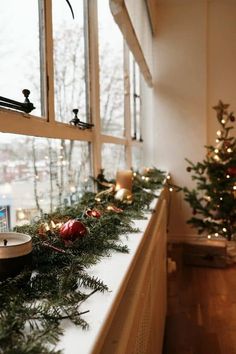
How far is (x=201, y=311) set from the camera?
A: 8.46 feet

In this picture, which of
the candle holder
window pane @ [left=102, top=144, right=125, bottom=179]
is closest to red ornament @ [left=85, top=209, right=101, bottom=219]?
the candle holder

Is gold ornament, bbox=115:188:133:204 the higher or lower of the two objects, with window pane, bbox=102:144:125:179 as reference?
lower

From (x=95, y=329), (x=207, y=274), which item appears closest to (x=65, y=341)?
(x=95, y=329)

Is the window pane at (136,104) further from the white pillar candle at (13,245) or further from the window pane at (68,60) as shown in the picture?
the white pillar candle at (13,245)

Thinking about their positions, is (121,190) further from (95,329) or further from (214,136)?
(214,136)

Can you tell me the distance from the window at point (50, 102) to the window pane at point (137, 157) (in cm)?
109

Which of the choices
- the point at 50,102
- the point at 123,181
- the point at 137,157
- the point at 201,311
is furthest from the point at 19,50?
the point at 137,157

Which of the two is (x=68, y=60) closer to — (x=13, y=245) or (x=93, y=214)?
(x=93, y=214)

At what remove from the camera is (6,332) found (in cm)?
47

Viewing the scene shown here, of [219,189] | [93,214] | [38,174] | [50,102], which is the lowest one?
[219,189]

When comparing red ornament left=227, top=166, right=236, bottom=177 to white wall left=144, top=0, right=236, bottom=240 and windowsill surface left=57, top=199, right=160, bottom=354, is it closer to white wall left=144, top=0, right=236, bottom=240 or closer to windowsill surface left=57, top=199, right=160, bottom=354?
white wall left=144, top=0, right=236, bottom=240

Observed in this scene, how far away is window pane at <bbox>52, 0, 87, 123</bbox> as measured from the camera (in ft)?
4.67

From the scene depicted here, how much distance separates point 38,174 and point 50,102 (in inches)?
10.6

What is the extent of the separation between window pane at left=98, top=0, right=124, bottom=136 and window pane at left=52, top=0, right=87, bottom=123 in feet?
1.36
